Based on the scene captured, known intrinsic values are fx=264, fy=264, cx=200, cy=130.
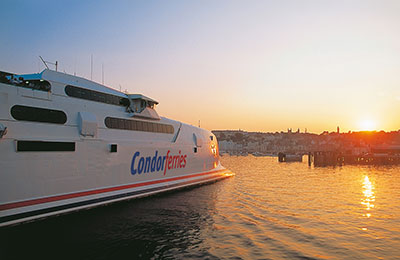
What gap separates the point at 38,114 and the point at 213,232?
1050cm

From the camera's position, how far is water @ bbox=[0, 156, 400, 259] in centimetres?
1041

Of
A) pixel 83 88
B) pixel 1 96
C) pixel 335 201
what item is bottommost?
pixel 335 201

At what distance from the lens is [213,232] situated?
42.6ft

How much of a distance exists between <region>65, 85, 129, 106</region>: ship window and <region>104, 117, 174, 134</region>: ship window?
1281 millimetres

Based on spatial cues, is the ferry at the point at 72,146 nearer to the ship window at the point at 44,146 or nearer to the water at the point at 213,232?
the ship window at the point at 44,146

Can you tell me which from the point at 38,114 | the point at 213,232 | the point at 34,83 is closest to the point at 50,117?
the point at 38,114

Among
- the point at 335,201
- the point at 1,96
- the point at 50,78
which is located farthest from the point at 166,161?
the point at 335,201

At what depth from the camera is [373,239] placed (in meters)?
12.4

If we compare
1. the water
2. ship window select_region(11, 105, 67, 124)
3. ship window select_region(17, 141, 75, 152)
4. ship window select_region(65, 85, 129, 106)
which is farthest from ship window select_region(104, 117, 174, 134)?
the water

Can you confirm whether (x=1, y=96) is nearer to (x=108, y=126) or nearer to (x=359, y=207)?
(x=108, y=126)

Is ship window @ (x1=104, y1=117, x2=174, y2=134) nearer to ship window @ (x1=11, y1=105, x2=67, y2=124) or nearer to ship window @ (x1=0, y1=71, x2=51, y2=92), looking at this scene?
ship window @ (x1=11, y1=105, x2=67, y2=124)

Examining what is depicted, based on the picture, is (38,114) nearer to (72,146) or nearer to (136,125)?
(72,146)

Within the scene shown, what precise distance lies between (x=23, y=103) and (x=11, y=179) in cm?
361

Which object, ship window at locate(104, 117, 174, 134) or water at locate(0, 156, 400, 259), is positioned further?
ship window at locate(104, 117, 174, 134)
